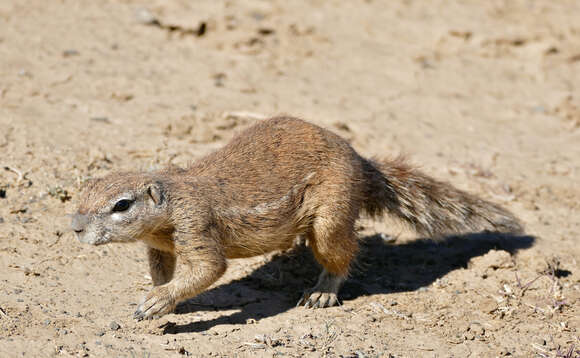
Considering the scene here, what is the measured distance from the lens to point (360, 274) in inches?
245

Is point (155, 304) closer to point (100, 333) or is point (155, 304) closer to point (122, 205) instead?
point (100, 333)

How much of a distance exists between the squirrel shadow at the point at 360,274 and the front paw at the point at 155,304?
215 millimetres

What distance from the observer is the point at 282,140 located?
5.46m

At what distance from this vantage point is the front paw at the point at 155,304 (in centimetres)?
472

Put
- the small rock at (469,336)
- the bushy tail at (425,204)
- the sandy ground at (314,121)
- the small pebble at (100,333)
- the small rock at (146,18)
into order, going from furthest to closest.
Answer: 1. the small rock at (146,18)
2. the bushy tail at (425,204)
3. the small rock at (469,336)
4. the sandy ground at (314,121)
5. the small pebble at (100,333)

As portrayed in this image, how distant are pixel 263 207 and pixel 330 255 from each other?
2.28 ft

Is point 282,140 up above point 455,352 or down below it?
above

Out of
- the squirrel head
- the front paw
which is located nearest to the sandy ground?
the front paw

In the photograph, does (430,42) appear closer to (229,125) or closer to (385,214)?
(229,125)

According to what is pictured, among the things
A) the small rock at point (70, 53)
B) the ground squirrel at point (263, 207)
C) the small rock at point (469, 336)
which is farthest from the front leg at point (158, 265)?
the small rock at point (70, 53)

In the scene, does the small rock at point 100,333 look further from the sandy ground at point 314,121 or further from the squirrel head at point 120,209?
the squirrel head at point 120,209

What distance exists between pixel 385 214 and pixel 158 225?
2.23 meters

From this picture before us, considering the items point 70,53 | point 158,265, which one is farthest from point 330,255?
point 70,53

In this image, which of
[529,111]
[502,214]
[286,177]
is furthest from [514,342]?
[529,111]
